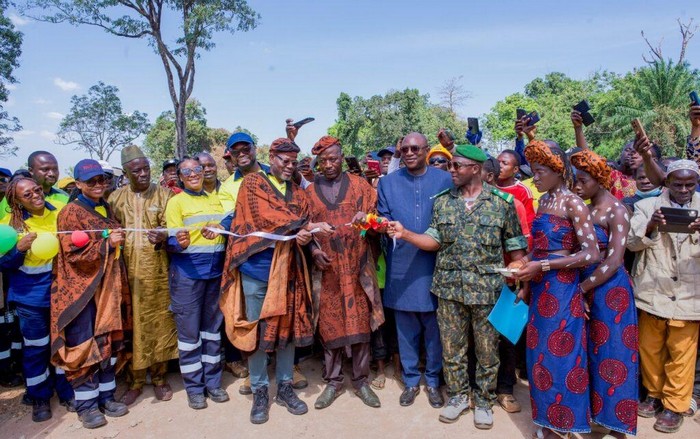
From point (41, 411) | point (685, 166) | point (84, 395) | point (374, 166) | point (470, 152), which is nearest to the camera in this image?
point (685, 166)

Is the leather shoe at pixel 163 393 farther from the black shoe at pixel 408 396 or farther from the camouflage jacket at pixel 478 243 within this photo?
the camouflage jacket at pixel 478 243

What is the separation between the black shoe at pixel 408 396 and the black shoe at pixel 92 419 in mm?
2705

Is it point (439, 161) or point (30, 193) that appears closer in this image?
point (30, 193)

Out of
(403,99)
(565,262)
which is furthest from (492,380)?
(403,99)

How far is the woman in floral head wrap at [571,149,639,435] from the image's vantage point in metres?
3.41

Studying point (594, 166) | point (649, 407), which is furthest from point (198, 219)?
point (649, 407)

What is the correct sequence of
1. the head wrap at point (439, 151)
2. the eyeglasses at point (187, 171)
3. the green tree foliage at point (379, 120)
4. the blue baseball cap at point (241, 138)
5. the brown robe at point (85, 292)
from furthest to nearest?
the green tree foliage at point (379, 120), the head wrap at point (439, 151), the blue baseball cap at point (241, 138), the eyeglasses at point (187, 171), the brown robe at point (85, 292)

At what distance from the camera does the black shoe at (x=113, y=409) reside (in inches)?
166

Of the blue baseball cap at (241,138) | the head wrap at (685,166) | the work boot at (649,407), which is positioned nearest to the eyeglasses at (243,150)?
the blue baseball cap at (241,138)

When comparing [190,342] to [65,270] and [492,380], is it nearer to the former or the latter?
[65,270]

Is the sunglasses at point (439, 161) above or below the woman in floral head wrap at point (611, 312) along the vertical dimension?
above

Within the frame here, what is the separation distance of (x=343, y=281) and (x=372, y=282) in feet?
0.97

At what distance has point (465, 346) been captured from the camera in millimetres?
4039

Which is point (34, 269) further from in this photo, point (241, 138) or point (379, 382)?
point (379, 382)
